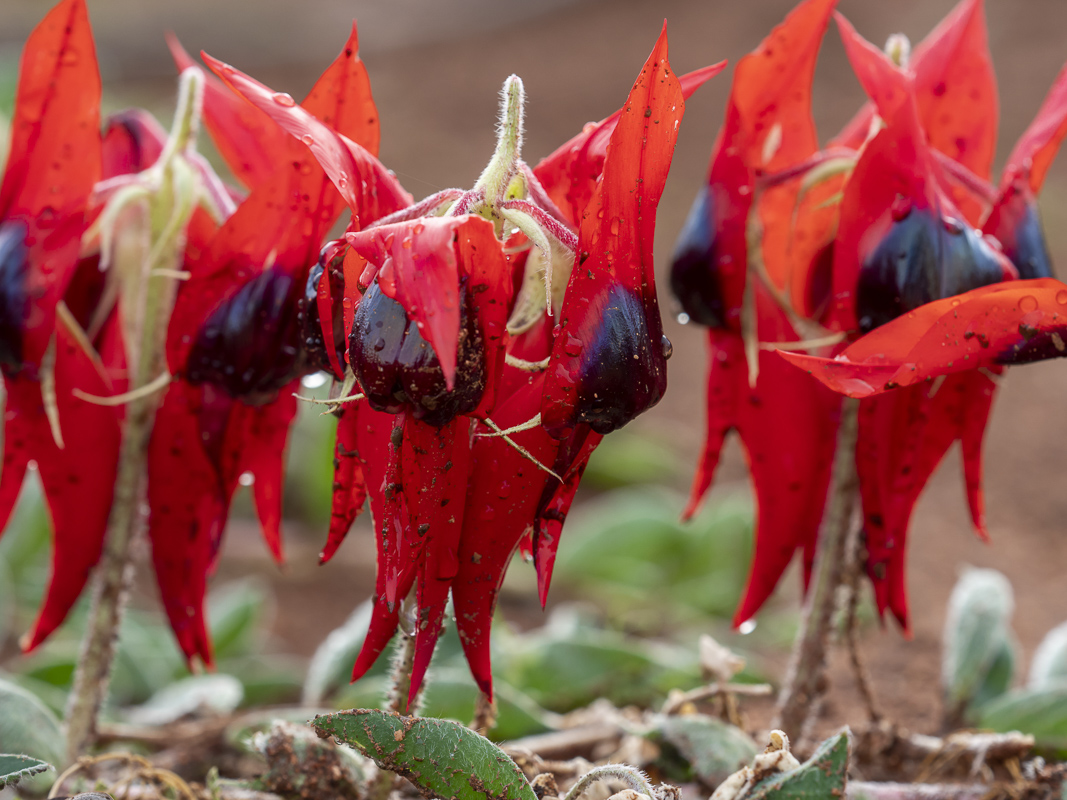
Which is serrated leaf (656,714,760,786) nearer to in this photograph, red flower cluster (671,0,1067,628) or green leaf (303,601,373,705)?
red flower cluster (671,0,1067,628)

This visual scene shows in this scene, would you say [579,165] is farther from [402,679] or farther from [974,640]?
[974,640]

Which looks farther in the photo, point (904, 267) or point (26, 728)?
point (26, 728)

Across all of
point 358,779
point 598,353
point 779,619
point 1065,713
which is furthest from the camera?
point 779,619

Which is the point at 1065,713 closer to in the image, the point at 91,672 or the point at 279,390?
the point at 279,390

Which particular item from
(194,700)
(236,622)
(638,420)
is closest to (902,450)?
(194,700)

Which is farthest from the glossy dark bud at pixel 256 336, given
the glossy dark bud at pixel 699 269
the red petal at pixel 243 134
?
the glossy dark bud at pixel 699 269

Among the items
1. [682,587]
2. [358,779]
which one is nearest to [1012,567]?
[682,587]

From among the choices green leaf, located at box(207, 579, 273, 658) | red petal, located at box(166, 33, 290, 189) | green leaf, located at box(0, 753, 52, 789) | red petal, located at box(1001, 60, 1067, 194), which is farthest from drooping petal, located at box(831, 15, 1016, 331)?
green leaf, located at box(207, 579, 273, 658)
